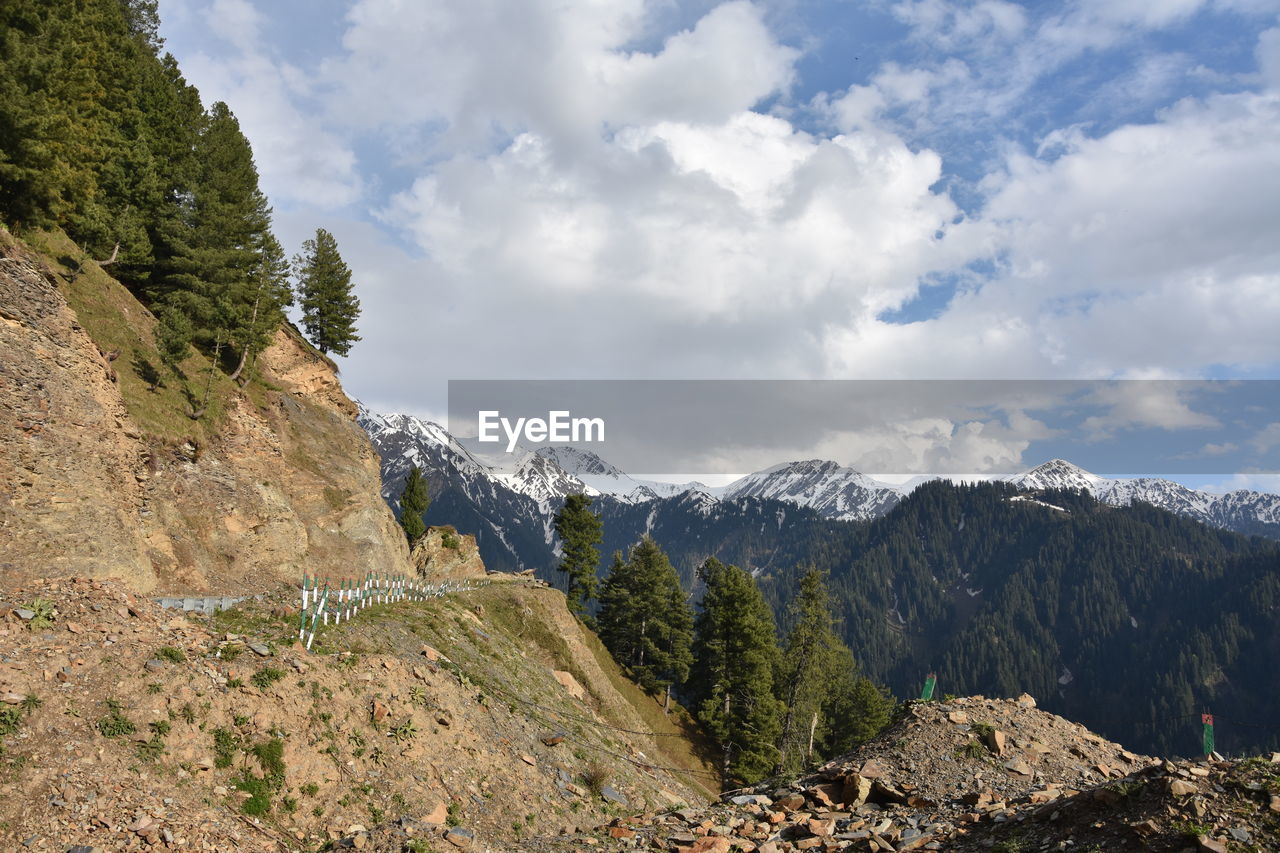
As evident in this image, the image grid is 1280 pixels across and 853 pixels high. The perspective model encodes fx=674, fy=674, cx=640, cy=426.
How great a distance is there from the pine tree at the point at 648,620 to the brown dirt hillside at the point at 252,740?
34.1 m

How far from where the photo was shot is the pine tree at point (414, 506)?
76125mm

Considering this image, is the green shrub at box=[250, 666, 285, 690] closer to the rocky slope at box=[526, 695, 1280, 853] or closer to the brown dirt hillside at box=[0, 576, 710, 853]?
the brown dirt hillside at box=[0, 576, 710, 853]

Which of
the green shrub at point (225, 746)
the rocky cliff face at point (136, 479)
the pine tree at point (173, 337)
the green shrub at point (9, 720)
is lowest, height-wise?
the green shrub at point (225, 746)

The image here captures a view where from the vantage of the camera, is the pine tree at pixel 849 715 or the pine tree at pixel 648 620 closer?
the pine tree at pixel 648 620

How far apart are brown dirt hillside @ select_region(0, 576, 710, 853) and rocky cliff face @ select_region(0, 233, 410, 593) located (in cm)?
571

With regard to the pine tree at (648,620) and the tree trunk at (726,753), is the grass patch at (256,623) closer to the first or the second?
the tree trunk at (726,753)

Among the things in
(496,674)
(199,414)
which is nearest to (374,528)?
(199,414)

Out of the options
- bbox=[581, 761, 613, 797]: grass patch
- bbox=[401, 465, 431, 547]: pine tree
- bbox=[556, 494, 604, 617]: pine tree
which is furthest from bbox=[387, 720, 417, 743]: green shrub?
bbox=[401, 465, 431, 547]: pine tree

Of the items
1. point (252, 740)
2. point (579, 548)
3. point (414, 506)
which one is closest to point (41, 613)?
point (252, 740)

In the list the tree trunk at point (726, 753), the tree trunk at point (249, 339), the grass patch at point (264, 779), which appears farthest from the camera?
the tree trunk at point (726, 753)

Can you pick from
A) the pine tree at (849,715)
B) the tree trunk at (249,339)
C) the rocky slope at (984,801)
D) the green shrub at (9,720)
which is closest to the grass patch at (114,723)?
the green shrub at (9,720)

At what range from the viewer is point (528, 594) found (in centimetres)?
4922

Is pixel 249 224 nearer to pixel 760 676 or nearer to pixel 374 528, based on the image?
pixel 374 528

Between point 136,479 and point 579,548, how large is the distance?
4425 centimetres
